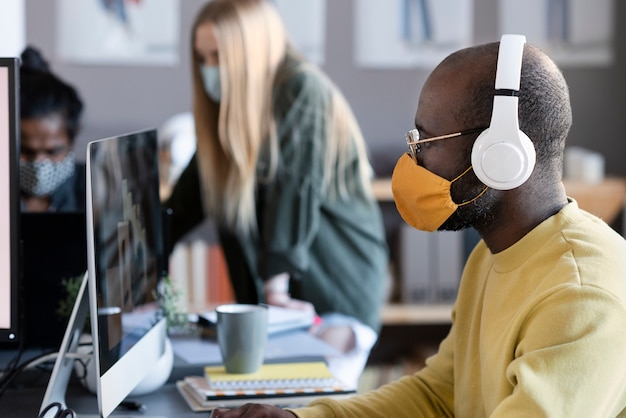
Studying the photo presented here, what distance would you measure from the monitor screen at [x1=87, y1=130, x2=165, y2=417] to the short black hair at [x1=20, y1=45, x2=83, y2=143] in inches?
38.4

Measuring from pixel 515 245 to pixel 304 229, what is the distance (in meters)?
1.30

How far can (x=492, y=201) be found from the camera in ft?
4.02

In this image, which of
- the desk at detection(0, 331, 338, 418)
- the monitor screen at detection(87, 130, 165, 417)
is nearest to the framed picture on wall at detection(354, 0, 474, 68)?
the desk at detection(0, 331, 338, 418)

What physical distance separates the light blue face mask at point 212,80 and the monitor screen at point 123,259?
1.05m

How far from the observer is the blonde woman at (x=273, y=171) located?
8.16 feet

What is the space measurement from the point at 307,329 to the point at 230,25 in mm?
984

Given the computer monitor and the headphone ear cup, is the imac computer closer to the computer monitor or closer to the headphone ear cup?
the computer monitor

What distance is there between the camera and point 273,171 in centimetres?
250

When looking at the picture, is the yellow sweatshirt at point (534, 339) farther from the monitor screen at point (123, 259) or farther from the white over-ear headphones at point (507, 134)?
the monitor screen at point (123, 259)

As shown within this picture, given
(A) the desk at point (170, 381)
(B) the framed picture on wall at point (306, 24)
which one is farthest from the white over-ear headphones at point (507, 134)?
(B) the framed picture on wall at point (306, 24)

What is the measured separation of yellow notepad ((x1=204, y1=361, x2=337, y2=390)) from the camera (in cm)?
148

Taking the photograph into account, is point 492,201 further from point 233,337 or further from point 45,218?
point 45,218

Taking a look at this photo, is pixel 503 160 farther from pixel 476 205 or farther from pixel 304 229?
pixel 304 229

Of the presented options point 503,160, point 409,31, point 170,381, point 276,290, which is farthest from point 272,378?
point 409,31
